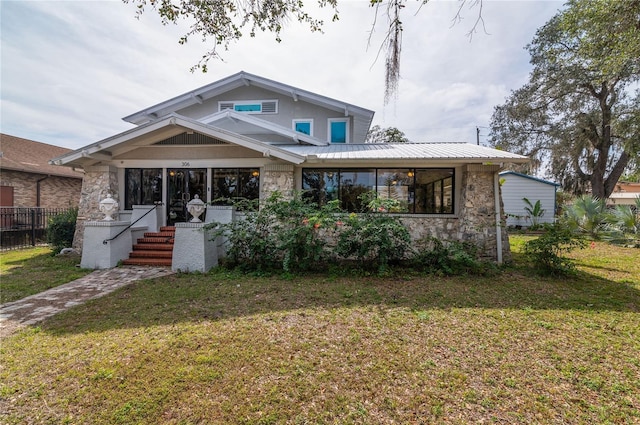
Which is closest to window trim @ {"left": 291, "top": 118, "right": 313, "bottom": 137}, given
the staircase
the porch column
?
the porch column

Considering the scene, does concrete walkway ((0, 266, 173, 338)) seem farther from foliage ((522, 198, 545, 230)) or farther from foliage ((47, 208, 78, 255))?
foliage ((522, 198, 545, 230))

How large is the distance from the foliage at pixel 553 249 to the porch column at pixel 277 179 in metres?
6.48

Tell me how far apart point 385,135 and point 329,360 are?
1253 inches

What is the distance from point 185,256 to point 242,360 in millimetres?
4792

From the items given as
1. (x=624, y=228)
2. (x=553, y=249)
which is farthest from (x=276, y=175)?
(x=624, y=228)

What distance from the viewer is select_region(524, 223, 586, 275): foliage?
6.56 m

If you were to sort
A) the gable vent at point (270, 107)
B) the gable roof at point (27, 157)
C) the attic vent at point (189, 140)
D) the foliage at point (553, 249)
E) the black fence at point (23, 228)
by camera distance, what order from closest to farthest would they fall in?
the foliage at point (553, 249) → the attic vent at point (189, 140) → the black fence at point (23, 228) → the gable vent at point (270, 107) → the gable roof at point (27, 157)

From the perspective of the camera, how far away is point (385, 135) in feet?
106

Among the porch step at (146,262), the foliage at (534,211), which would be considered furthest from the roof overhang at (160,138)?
the foliage at (534,211)

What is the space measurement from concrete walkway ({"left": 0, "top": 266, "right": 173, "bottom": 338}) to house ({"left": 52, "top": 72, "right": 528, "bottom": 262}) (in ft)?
6.33

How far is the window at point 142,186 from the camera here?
9297 millimetres

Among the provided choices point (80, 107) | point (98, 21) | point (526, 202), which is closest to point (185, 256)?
point (98, 21)

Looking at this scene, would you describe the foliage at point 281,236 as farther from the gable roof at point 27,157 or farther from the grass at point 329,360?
the gable roof at point 27,157

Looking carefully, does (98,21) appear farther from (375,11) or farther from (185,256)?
(375,11)
